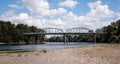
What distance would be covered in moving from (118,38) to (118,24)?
62.1 ft

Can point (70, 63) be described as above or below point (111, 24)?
below

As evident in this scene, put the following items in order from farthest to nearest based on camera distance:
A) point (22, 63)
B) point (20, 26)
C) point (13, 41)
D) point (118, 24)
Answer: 1. point (20, 26)
2. point (13, 41)
3. point (118, 24)
4. point (22, 63)

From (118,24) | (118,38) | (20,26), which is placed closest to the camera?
(118,38)

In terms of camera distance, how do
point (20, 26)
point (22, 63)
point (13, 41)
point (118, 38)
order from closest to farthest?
point (22, 63)
point (118, 38)
point (13, 41)
point (20, 26)

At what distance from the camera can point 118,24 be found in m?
148


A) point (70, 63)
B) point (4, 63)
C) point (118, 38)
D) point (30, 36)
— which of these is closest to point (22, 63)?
point (4, 63)

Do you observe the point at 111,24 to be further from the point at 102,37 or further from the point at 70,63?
the point at 70,63

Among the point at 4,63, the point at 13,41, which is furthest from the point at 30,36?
the point at 4,63

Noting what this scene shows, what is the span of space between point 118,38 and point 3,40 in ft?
239

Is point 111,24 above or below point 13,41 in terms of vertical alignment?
above

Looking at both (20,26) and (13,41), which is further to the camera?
(20,26)

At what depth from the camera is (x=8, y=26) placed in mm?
154375

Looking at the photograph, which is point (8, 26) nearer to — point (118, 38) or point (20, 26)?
point (20, 26)

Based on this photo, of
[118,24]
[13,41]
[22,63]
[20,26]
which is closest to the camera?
[22,63]
